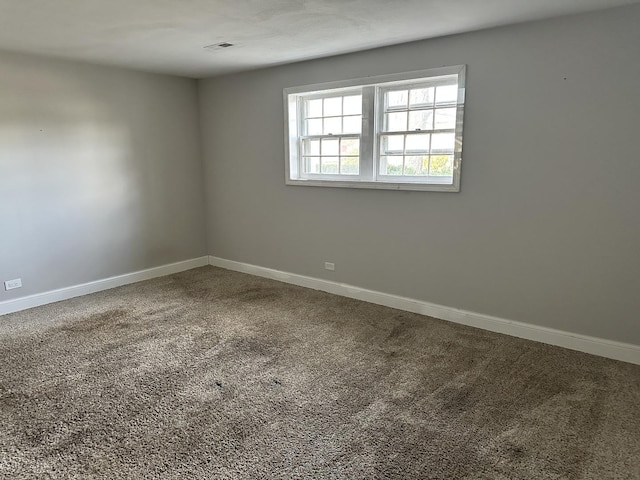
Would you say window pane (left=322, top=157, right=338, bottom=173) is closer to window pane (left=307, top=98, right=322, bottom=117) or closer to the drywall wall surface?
window pane (left=307, top=98, right=322, bottom=117)

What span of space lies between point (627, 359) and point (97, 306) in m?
4.66

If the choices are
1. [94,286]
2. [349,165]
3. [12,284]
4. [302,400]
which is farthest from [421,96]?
[12,284]

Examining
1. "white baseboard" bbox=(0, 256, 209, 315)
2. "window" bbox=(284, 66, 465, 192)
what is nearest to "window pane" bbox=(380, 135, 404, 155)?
"window" bbox=(284, 66, 465, 192)

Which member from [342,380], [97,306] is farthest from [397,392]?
[97,306]

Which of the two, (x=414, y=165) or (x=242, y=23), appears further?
(x=414, y=165)

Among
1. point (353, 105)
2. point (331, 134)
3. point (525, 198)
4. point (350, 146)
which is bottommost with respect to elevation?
point (525, 198)

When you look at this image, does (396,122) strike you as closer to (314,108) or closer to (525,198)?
(314,108)

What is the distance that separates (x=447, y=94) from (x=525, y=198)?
1.14m

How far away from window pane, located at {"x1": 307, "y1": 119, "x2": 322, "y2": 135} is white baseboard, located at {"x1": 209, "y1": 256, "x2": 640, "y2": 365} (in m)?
1.65

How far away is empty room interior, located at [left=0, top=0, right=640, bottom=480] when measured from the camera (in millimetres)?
2244

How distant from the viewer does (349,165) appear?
4305mm

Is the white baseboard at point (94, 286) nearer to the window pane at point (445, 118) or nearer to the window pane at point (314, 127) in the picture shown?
the window pane at point (314, 127)

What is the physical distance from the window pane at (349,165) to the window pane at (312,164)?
0.36 meters

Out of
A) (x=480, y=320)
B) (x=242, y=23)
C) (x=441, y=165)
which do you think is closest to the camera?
(x=242, y=23)
